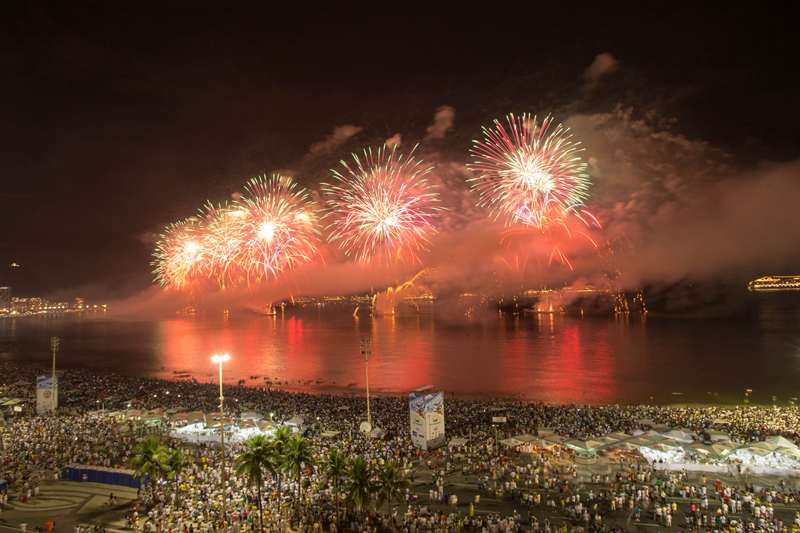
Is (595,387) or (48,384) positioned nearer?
(48,384)

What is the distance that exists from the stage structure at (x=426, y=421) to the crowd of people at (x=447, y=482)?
688 millimetres

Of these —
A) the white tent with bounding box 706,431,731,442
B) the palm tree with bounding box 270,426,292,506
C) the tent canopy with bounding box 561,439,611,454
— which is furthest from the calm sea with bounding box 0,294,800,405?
the palm tree with bounding box 270,426,292,506

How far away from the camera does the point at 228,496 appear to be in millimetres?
15281

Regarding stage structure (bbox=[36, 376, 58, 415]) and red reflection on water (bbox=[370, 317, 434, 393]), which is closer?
stage structure (bbox=[36, 376, 58, 415])

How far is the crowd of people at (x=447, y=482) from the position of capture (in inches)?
527

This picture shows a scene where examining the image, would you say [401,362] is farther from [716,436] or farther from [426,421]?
[716,436]

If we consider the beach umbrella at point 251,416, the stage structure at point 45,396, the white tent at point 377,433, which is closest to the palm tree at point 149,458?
the white tent at point 377,433

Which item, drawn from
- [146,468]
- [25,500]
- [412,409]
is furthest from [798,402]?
[25,500]

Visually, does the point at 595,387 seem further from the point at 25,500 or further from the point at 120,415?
the point at 25,500

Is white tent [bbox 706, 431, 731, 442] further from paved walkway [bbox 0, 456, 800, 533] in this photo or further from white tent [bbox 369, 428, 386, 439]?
white tent [bbox 369, 428, 386, 439]

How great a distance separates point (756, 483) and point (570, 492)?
7.31 m

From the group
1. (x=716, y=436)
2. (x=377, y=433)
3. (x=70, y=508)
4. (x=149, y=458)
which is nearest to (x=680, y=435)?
(x=716, y=436)

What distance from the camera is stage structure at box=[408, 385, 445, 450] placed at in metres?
20.9

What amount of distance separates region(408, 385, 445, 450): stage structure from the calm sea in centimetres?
2143
